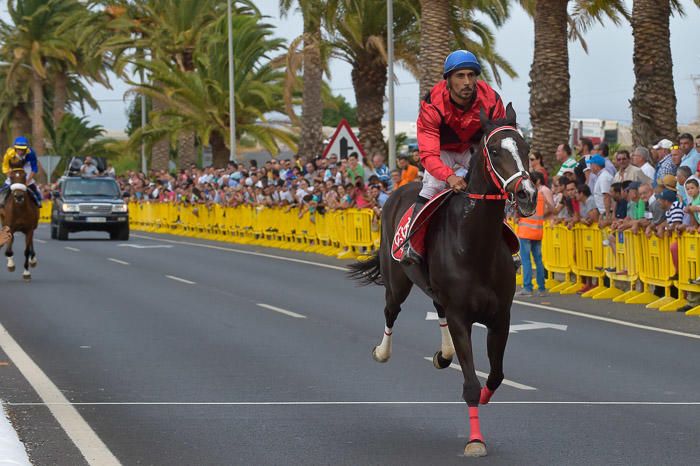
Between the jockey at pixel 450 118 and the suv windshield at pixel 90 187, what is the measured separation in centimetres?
3551

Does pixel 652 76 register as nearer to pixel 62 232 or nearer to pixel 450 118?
pixel 450 118

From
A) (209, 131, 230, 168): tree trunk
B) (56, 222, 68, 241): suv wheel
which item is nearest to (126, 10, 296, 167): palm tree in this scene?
(209, 131, 230, 168): tree trunk

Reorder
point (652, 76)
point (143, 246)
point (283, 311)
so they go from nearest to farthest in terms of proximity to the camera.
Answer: point (283, 311), point (652, 76), point (143, 246)

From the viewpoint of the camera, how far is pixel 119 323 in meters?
17.0

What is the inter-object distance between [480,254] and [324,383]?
314 cm

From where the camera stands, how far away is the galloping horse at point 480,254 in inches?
336

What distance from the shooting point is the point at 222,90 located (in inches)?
2164

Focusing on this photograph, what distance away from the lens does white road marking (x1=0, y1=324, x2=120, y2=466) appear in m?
8.51

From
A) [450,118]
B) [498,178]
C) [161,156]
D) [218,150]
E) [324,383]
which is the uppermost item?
[218,150]

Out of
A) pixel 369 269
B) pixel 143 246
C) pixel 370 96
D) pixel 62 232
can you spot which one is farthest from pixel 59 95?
pixel 369 269

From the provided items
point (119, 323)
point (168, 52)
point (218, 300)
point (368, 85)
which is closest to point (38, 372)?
point (119, 323)

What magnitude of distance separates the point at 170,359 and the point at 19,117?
7682cm

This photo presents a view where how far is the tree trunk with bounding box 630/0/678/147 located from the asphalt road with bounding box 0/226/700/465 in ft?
26.3

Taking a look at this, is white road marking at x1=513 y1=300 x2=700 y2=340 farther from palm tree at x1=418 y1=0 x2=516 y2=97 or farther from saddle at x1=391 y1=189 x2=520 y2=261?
palm tree at x1=418 y1=0 x2=516 y2=97
